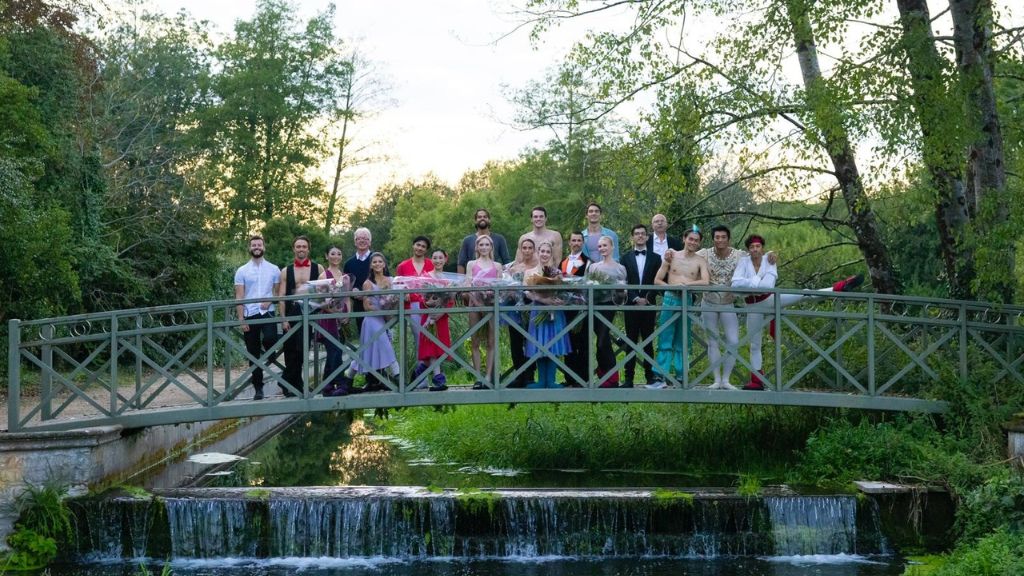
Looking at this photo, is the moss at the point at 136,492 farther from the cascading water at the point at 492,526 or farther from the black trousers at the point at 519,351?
the black trousers at the point at 519,351

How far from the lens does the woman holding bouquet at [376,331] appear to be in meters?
12.2

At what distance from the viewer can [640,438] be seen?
47.4 feet

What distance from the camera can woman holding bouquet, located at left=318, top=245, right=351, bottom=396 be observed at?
12234 mm

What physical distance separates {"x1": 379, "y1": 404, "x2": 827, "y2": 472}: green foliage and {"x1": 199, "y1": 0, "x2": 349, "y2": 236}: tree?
88.1ft

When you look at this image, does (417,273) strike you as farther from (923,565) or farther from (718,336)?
(923,565)

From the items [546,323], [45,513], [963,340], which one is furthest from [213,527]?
[963,340]

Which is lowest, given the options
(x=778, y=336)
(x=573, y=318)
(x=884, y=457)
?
(x=884, y=457)

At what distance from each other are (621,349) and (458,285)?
208 cm

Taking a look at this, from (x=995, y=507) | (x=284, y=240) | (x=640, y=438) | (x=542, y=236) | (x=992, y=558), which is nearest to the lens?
(x=992, y=558)

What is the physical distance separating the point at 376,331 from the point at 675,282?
324 centimetres

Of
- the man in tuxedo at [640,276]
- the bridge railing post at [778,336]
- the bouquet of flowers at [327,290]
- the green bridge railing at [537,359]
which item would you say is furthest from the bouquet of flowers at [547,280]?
the bridge railing post at [778,336]

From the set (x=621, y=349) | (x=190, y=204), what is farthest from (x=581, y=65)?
(x=190, y=204)

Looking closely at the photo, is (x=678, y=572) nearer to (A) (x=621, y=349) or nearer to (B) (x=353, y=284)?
(A) (x=621, y=349)

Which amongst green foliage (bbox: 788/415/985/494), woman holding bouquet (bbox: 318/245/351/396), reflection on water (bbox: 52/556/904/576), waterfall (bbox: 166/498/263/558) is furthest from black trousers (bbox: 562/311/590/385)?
waterfall (bbox: 166/498/263/558)
